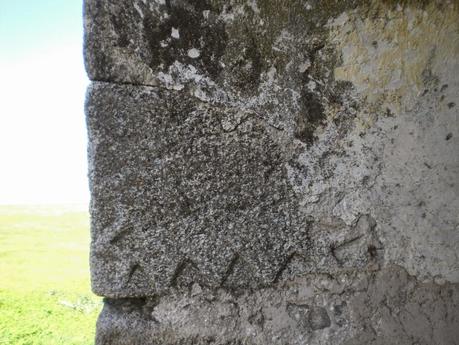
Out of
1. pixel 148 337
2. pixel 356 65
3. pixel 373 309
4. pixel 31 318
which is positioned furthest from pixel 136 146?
pixel 31 318

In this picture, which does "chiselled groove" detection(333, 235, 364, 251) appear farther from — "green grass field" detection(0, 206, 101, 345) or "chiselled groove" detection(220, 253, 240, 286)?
"green grass field" detection(0, 206, 101, 345)

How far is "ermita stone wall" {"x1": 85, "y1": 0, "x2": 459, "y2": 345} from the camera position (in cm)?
88

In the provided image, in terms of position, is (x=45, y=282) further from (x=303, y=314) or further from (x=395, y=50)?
(x=395, y=50)

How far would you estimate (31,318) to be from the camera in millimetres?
3355

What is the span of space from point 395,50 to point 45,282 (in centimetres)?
425

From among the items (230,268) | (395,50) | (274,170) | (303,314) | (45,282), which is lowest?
(45,282)

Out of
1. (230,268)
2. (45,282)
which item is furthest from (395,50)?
(45,282)

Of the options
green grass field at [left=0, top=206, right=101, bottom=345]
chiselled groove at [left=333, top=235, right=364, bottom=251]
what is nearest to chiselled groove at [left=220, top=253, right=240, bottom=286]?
chiselled groove at [left=333, top=235, right=364, bottom=251]

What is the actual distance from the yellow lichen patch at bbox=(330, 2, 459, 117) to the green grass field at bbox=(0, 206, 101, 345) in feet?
9.37

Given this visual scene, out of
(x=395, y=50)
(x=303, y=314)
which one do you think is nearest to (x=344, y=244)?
(x=303, y=314)

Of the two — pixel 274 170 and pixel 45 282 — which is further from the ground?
pixel 274 170

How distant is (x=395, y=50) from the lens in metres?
0.95

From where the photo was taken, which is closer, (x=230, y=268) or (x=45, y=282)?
(x=230, y=268)

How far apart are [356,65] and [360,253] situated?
45 centimetres
